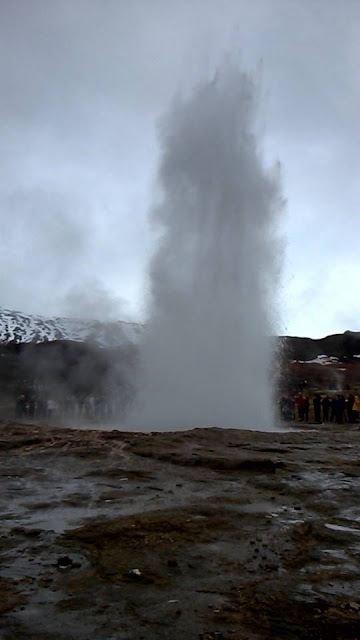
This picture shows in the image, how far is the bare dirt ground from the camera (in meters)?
2.99

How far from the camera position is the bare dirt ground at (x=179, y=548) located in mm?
2990

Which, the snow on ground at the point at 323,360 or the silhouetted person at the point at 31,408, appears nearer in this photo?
the silhouetted person at the point at 31,408

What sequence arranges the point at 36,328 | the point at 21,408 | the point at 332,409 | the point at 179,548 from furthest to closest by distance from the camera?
1. the point at 36,328
2. the point at 21,408
3. the point at 332,409
4. the point at 179,548

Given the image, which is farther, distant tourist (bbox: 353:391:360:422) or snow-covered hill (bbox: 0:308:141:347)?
snow-covered hill (bbox: 0:308:141:347)

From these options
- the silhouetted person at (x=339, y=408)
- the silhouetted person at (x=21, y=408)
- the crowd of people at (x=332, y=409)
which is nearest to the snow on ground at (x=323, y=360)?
the crowd of people at (x=332, y=409)

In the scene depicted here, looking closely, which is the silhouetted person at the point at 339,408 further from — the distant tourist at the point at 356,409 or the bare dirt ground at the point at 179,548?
the bare dirt ground at the point at 179,548

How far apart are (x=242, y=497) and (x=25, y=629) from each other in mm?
3572

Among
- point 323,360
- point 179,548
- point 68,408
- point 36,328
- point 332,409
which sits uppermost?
point 36,328

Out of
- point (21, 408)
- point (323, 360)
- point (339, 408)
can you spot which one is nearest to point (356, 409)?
point (339, 408)

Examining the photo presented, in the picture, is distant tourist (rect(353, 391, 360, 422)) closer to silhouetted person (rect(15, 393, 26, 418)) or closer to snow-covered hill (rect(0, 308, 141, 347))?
silhouetted person (rect(15, 393, 26, 418))

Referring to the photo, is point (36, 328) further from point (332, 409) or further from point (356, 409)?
point (356, 409)

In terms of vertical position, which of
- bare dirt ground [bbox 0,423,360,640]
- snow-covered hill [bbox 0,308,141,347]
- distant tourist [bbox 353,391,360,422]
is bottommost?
bare dirt ground [bbox 0,423,360,640]

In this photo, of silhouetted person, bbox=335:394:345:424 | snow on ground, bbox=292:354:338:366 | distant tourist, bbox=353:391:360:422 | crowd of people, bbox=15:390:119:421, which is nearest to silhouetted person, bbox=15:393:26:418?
crowd of people, bbox=15:390:119:421

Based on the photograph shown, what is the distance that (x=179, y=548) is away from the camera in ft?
14.0
